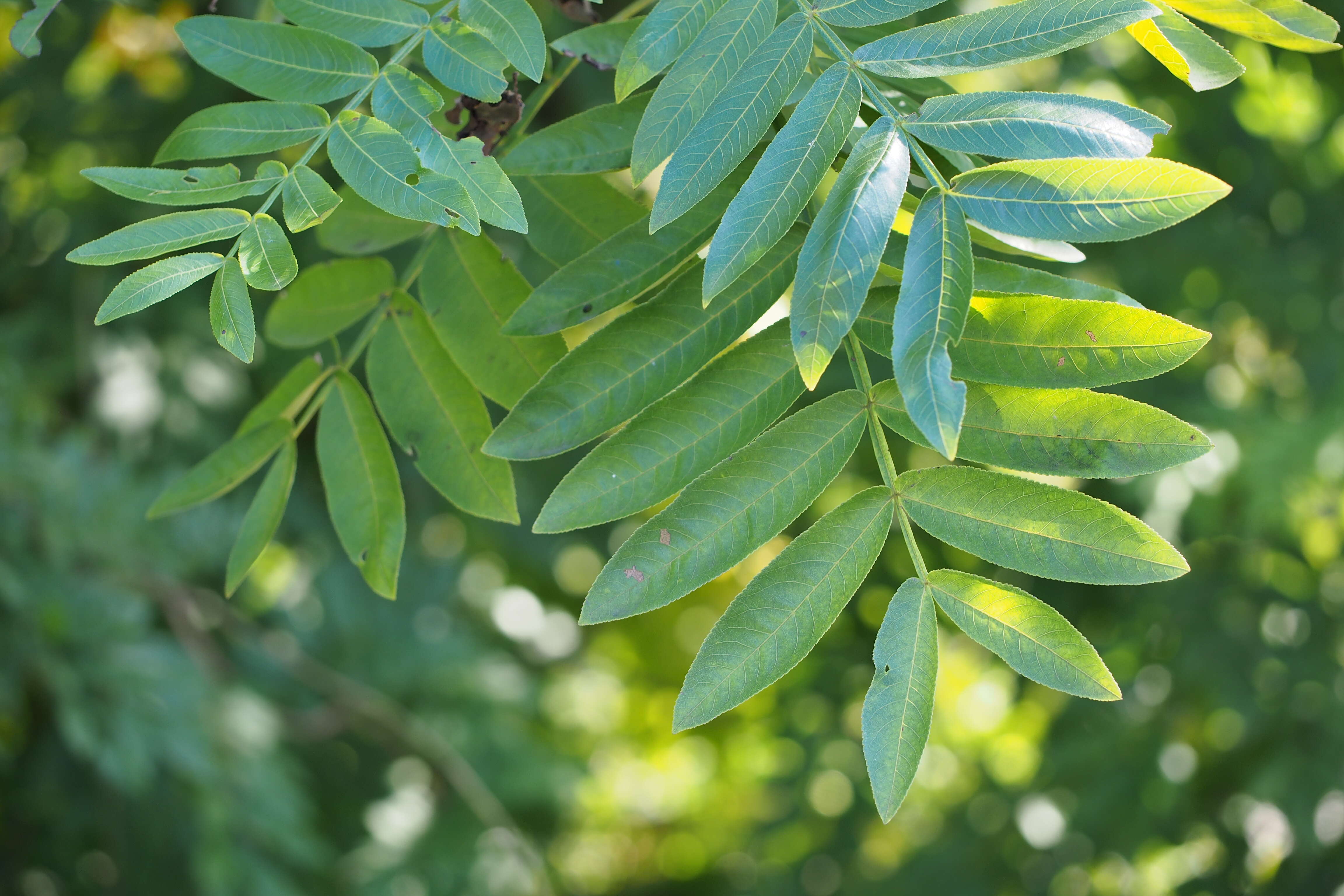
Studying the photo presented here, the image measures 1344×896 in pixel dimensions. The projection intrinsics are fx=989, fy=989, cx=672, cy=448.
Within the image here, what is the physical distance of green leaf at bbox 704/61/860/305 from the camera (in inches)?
18.6

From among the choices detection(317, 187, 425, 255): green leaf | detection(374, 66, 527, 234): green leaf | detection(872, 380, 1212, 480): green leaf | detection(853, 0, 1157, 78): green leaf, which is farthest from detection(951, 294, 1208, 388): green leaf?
detection(317, 187, 425, 255): green leaf

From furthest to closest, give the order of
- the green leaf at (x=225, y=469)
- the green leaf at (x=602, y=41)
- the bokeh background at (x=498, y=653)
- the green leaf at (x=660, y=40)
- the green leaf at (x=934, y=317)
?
the bokeh background at (x=498, y=653), the green leaf at (x=225, y=469), the green leaf at (x=602, y=41), the green leaf at (x=660, y=40), the green leaf at (x=934, y=317)

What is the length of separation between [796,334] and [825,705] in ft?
6.38

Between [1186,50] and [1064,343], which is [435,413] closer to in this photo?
[1064,343]

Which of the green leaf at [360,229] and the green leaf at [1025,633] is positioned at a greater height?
the green leaf at [1025,633]

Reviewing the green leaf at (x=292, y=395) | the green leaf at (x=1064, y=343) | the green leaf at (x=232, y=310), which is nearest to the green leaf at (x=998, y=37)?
the green leaf at (x=1064, y=343)

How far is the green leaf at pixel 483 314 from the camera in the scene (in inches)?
25.9

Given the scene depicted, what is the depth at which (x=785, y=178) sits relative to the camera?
49 centimetres

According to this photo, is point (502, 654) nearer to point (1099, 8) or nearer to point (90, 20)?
point (90, 20)

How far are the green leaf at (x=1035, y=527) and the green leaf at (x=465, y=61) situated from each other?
31 cm

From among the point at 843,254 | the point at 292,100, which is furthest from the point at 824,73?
the point at 292,100

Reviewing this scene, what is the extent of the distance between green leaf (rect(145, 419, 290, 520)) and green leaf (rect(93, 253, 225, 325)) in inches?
10.2

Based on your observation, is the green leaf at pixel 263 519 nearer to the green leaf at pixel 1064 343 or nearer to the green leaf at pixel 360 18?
the green leaf at pixel 360 18

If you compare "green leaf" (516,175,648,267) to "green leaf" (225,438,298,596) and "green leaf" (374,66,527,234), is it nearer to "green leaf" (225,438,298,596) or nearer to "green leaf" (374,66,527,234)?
"green leaf" (374,66,527,234)
